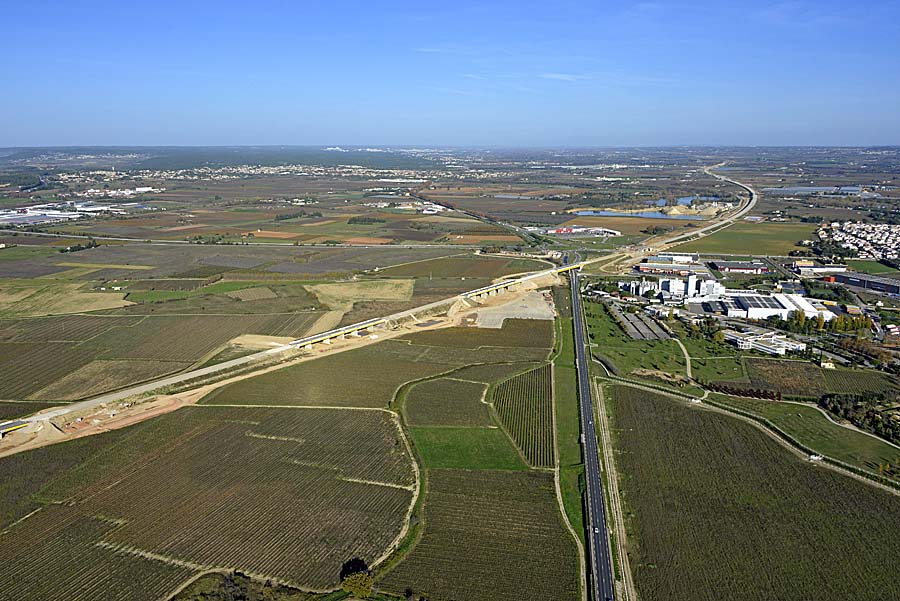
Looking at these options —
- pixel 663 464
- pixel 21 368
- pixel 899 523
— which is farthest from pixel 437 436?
pixel 21 368

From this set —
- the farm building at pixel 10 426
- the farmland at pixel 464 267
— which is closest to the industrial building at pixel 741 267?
the farmland at pixel 464 267

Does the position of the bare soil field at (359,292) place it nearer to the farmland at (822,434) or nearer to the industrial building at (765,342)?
the industrial building at (765,342)

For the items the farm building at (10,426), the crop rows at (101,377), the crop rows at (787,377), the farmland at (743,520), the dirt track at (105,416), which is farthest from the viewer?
the crop rows at (787,377)

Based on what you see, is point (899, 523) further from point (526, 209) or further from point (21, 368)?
point (526, 209)

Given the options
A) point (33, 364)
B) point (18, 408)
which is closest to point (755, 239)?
point (33, 364)

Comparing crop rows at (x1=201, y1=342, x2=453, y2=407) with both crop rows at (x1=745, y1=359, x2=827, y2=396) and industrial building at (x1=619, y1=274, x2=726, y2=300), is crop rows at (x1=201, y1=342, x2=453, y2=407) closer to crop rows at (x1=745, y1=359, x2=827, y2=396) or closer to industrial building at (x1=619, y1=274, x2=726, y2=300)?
crop rows at (x1=745, y1=359, x2=827, y2=396)
